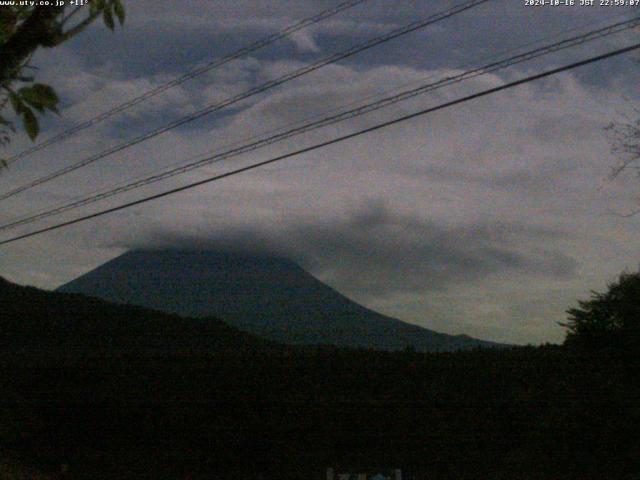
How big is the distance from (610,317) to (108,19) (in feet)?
45.3

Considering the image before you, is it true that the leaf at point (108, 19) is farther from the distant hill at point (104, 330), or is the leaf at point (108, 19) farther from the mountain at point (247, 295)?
the mountain at point (247, 295)

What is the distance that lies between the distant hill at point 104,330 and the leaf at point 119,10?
16.8 metres

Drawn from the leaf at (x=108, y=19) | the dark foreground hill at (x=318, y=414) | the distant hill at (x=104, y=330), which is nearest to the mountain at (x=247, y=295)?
the distant hill at (x=104, y=330)

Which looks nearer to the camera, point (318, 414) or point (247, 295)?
point (318, 414)

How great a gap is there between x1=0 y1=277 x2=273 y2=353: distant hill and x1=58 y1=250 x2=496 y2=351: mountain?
11528 millimetres

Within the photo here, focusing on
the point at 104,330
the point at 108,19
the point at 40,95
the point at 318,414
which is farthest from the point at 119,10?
the point at 104,330

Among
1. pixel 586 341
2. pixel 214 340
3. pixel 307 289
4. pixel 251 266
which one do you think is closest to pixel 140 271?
pixel 251 266

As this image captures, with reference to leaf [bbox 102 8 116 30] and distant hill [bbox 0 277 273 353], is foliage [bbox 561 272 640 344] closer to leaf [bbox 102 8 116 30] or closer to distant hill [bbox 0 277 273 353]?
distant hill [bbox 0 277 273 353]

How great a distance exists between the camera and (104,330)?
2167 centimetres

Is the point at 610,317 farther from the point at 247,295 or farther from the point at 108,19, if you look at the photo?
the point at 247,295

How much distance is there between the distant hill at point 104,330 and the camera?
21.0 meters

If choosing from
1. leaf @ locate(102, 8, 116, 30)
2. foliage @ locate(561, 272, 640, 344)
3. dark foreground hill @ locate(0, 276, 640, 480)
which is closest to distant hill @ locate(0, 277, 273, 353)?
dark foreground hill @ locate(0, 276, 640, 480)

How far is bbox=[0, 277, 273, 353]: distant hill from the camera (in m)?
21.0

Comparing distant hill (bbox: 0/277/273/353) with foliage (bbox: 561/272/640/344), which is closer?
foliage (bbox: 561/272/640/344)
